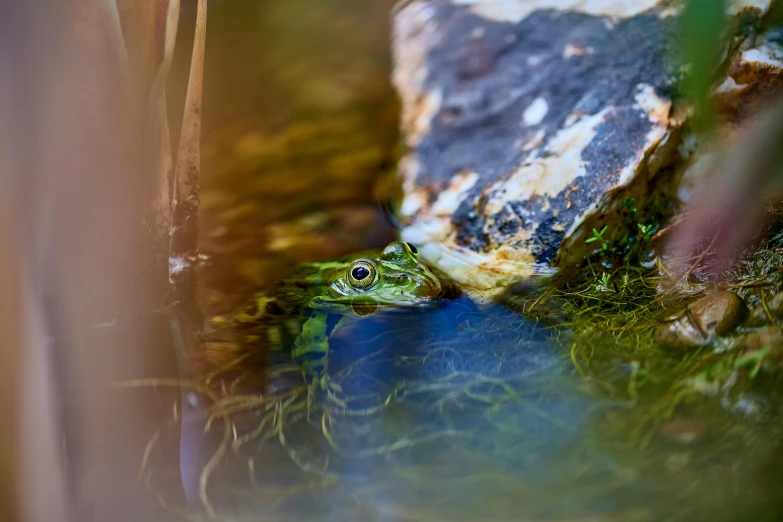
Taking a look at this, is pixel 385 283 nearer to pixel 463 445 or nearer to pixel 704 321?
pixel 463 445

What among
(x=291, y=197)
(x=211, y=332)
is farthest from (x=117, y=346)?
(x=291, y=197)

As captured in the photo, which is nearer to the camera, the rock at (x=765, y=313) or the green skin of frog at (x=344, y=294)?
the rock at (x=765, y=313)

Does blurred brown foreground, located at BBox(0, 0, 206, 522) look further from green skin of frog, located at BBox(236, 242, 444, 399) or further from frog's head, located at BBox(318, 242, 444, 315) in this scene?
frog's head, located at BBox(318, 242, 444, 315)

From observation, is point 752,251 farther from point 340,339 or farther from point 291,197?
point 291,197

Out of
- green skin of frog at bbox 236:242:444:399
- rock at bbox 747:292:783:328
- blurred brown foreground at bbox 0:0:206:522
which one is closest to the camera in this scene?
blurred brown foreground at bbox 0:0:206:522

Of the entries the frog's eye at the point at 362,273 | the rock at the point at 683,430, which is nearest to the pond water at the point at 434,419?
the rock at the point at 683,430

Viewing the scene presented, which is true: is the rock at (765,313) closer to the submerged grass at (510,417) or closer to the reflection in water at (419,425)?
the submerged grass at (510,417)

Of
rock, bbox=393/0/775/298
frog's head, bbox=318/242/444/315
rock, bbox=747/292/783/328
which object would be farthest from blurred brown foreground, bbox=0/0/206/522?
rock, bbox=747/292/783/328
